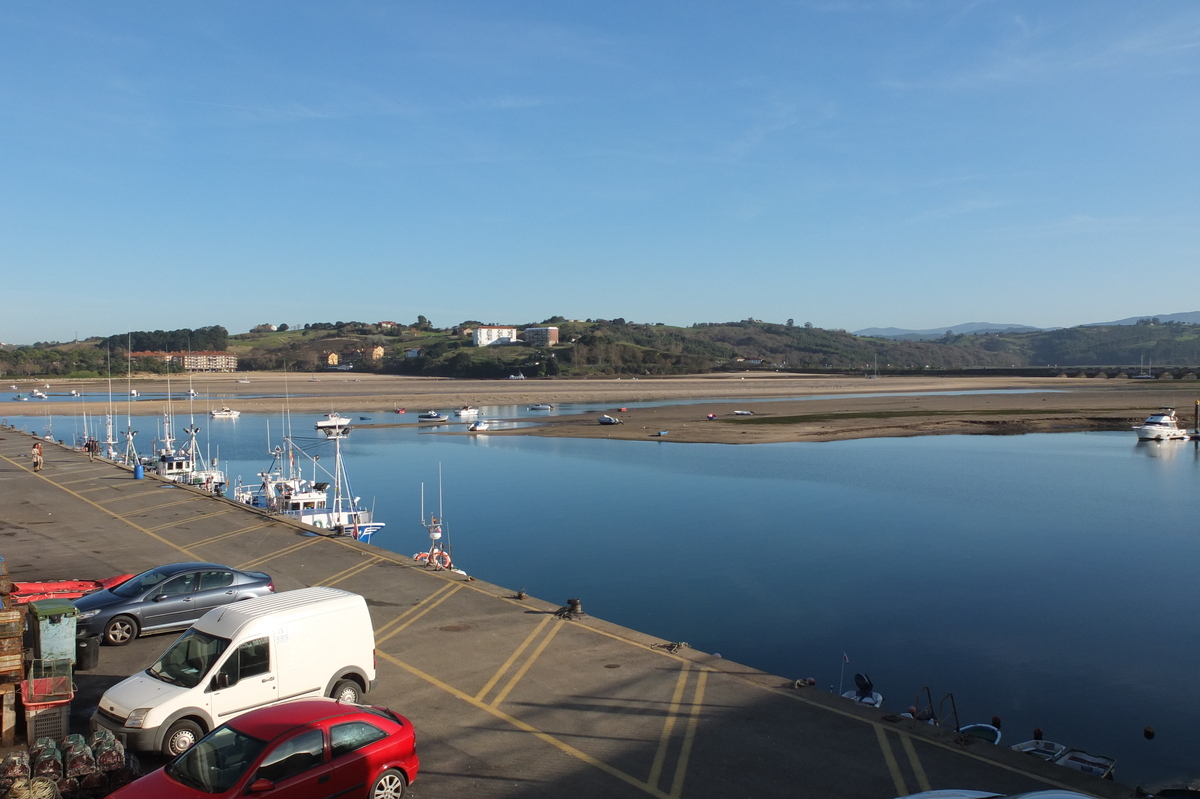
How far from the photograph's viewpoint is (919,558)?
32.6 meters

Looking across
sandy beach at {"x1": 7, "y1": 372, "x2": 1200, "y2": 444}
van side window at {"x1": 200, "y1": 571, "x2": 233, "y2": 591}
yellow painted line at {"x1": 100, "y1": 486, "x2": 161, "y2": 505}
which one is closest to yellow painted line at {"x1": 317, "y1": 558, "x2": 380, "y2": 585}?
van side window at {"x1": 200, "y1": 571, "x2": 233, "y2": 591}

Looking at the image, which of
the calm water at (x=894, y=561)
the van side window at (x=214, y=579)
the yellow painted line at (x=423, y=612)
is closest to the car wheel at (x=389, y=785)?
the yellow painted line at (x=423, y=612)

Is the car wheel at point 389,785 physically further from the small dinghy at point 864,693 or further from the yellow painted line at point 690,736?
the small dinghy at point 864,693

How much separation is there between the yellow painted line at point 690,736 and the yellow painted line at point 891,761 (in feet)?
8.73

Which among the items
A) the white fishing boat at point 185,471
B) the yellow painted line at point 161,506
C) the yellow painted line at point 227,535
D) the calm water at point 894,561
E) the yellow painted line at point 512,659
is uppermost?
the yellow painted line at point 161,506

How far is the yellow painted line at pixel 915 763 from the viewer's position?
10602mm

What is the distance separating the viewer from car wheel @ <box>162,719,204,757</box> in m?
10.6

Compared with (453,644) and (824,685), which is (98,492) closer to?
(453,644)

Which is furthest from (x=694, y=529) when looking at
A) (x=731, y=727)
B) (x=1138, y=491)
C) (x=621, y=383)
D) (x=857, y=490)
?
(x=621, y=383)

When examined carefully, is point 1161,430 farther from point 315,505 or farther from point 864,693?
point 315,505

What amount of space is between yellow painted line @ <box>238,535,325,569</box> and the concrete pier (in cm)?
38

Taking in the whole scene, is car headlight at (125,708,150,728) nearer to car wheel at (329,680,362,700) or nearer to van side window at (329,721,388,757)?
car wheel at (329,680,362,700)

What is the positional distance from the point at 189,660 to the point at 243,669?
811mm

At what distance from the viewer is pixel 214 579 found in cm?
1662
